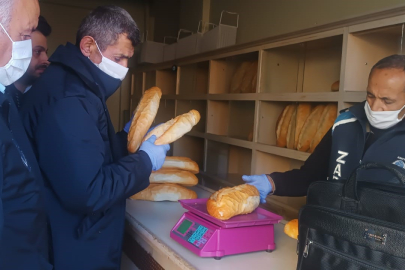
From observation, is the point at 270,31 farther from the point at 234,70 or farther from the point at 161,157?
the point at 161,157

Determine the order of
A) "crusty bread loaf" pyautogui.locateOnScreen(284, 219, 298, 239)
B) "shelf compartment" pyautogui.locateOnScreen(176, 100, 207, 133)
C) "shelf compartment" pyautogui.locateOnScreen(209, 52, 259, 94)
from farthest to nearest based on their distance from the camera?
1. "shelf compartment" pyautogui.locateOnScreen(176, 100, 207, 133)
2. "shelf compartment" pyautogui.locateOnScreen(209, 52, 259, 94)
3. "crusty bread loaf" pyautogui.locateOnScreen(284, 219, 298, 239)

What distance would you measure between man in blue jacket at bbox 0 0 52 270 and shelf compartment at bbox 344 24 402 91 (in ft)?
4.39

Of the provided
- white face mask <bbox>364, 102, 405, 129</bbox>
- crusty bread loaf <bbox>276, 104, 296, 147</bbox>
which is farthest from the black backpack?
crusty bread loaf <bbox>276, 104, 296, 147</bbox>

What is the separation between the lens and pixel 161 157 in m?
1.52

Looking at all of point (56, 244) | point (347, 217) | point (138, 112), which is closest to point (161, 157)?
point (138, 112)

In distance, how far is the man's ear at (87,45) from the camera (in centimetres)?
141

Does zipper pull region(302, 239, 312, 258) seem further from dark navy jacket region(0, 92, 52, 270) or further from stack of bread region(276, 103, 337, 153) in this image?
stack of bread region(276, 103, 337, 153)

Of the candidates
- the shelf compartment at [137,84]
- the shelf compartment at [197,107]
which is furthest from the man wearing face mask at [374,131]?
the shelf compartment at [137,84]

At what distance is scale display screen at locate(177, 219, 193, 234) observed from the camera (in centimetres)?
137

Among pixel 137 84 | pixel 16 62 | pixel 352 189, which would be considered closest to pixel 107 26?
pixel 16 62

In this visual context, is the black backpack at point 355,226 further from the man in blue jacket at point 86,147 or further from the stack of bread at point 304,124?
the stack of bread at point 304,124

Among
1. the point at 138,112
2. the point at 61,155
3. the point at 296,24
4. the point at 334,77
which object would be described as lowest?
the point at 61,155

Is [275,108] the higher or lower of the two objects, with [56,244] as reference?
higher

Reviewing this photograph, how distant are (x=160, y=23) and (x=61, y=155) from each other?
3.93m
